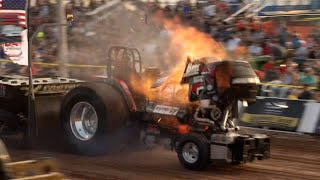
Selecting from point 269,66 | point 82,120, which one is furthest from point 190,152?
point 269,66

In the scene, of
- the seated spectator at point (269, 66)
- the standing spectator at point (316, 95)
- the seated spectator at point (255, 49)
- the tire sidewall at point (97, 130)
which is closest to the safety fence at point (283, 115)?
the standing spectator at point (316, 95)

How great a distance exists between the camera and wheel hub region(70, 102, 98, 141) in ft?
27.5

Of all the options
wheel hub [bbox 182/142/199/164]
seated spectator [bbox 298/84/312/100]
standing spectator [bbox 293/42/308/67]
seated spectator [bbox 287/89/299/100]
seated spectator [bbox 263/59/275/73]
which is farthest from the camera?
standing spectator [bbox 293/42/308/67]

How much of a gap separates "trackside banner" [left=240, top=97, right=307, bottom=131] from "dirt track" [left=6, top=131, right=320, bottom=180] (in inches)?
96.7

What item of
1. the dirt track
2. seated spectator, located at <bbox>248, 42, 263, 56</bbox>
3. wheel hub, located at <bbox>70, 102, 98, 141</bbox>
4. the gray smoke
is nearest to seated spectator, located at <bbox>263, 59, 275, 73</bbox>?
seated spectator, located at <bbox>248, 42, 263, 56</bbox>

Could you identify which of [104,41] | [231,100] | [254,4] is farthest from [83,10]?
[231,100]

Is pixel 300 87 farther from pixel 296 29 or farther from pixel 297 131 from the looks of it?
pixel 296 29

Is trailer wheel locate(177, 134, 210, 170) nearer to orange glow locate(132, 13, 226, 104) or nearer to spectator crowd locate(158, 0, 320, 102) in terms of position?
orange glow locate(132, 13, 226, 104)

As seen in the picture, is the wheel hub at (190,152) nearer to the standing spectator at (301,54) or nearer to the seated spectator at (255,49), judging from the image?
the standing spectator at (301,54)

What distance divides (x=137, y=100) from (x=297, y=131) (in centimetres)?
448

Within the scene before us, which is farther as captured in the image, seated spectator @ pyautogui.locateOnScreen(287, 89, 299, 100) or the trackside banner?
seated spectator @ pyautogui.locateOnScreen(287, 89, 299, 100)

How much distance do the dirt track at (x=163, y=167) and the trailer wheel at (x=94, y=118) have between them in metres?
0.20

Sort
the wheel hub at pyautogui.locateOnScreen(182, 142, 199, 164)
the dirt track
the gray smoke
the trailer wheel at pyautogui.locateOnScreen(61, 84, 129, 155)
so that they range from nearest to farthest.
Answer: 1. the dirt track
2. the wheel hub at pyautogui.locateOnScreen(182, 142, 199, 164)
3. the trailer wheel at pyautogui.locateOnScreen(61, 84, 129, 155)
4. the gray smoke

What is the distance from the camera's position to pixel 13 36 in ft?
26.9
